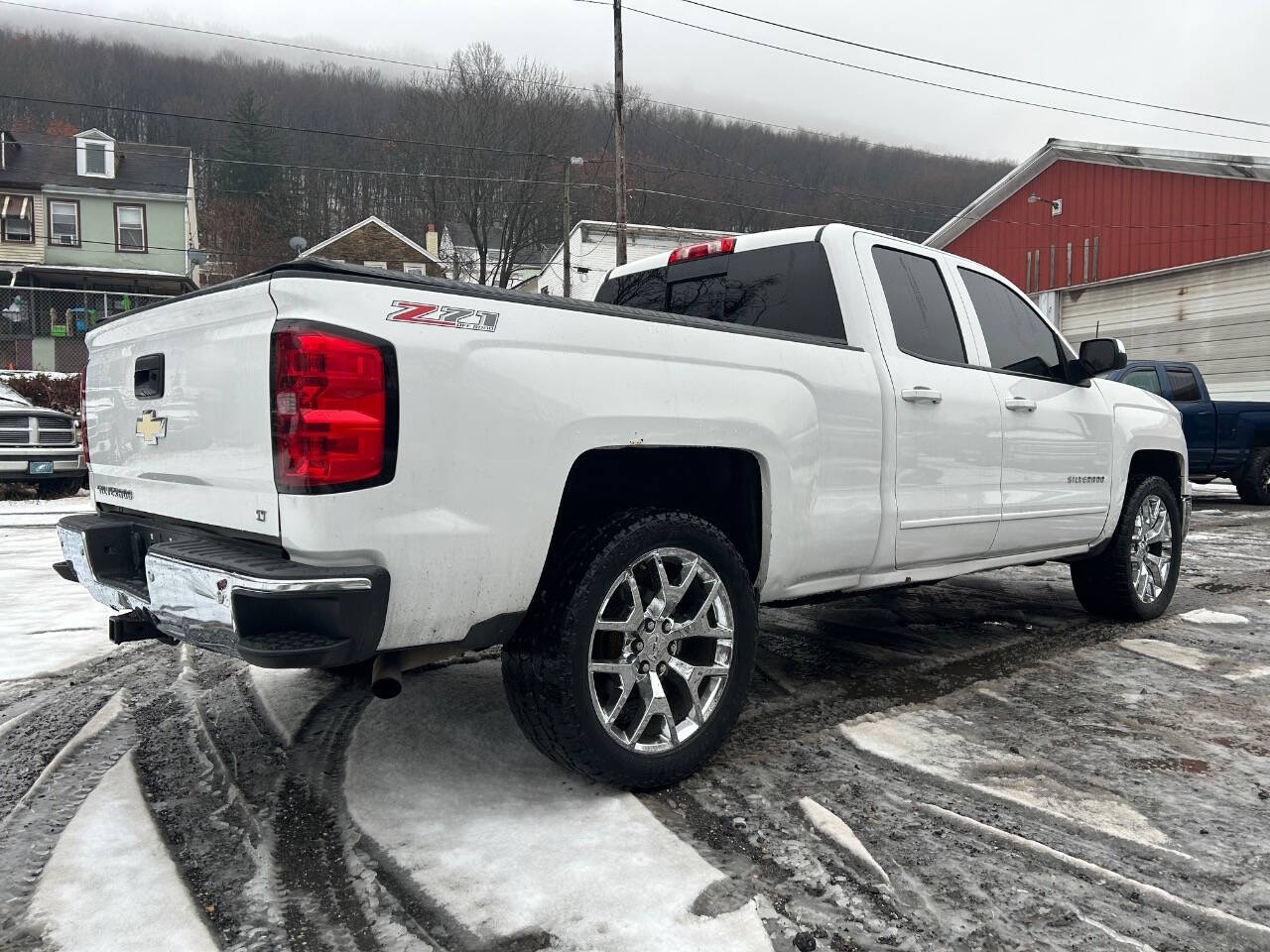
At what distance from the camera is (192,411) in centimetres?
254

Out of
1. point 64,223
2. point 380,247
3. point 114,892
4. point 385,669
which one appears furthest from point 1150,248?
point 64,223

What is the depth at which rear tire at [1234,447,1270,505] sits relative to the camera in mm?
12258

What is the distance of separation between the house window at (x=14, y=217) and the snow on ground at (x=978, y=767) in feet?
126

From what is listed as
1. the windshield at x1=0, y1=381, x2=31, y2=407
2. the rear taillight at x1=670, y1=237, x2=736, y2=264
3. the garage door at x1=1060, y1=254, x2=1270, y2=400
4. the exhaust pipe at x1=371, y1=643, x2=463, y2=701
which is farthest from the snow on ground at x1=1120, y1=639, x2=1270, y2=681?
the garage door at x1=1060, y1=254, x2=1270, y2=400

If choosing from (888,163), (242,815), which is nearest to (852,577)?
(242,815)

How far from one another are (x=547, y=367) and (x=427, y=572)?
62cm

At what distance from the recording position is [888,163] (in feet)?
116

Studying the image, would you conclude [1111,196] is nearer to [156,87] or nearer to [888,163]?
[888,163]

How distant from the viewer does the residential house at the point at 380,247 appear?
3862 centimetres

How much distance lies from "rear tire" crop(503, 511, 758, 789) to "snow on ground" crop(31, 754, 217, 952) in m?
0.95

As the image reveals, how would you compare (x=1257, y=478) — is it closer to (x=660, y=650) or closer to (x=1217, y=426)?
(x=1217, y=426)

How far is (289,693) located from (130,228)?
3656 cm

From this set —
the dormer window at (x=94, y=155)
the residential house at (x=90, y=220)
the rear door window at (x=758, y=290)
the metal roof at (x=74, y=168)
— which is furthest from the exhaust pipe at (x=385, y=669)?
the dormer window at (x=94, y=155)

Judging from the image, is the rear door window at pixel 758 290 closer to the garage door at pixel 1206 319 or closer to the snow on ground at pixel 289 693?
the snow on ground at pixel 289 693
